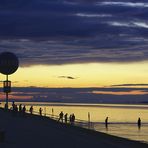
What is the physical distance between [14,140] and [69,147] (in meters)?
5.55

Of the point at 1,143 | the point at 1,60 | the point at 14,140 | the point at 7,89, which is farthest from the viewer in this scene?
the point at 1,60

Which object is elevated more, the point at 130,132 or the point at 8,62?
the point at 8,62

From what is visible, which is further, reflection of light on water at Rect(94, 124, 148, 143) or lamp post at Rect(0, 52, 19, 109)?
lamp post at Rect(0, 52, 19, 109)

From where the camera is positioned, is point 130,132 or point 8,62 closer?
point 130,132

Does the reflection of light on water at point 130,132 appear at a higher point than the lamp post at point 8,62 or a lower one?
lower

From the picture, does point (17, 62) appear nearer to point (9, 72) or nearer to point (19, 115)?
point (9, 72)

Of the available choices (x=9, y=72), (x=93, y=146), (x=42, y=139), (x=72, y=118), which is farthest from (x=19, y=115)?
(x=93, y=146)

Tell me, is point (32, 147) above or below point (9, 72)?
below

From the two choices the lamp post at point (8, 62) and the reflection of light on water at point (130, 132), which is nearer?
the reflection of light on water at point (130, 132)

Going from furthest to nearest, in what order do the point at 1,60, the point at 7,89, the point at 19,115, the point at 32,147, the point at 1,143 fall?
the point at 1,60, the point at 7,89, the point at 19,115, the point at 1,143, the point at 32,147

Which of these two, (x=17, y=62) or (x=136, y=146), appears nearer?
(x=136, y=146)

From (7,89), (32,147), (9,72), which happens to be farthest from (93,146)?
(9,72)

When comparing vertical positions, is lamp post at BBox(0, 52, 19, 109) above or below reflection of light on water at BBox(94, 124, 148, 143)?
above

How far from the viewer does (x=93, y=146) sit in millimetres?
33688
